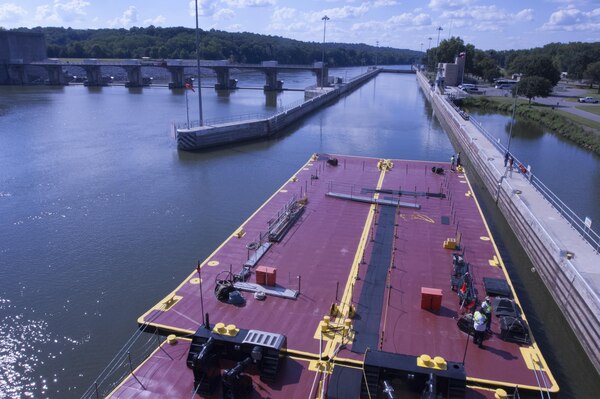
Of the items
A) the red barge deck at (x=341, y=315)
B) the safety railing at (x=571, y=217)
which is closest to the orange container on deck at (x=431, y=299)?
the red barge deck at (x=341, y=315)

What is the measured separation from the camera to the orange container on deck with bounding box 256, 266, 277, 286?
18297 millimetres

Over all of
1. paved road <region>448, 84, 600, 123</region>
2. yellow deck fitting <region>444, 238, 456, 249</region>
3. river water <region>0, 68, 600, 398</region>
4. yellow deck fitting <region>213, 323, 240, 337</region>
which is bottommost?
river water <region>0, 68, 600, 398</region>

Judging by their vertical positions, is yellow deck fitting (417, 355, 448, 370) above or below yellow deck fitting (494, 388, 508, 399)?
above

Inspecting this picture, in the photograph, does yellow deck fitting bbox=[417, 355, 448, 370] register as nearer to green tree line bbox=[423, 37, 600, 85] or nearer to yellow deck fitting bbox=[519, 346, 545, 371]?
yellow deck fitting bbox=[519, 346, 545, 371]

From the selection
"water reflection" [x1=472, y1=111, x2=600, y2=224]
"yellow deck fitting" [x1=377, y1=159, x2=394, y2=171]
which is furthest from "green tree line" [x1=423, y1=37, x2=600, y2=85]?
"yellow deck fitting" [x1=377, y1=159, x2=394, y2=171]

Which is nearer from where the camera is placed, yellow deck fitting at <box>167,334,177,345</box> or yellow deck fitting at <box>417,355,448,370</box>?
yellow deck fitting at <box>417,355,448,370</box>

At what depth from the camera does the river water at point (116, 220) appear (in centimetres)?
1677

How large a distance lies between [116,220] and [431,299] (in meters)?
20.7

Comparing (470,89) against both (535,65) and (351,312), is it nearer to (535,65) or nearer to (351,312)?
(535,65)

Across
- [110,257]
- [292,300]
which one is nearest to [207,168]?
[110,257]

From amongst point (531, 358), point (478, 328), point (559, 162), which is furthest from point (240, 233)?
point (559, 162)

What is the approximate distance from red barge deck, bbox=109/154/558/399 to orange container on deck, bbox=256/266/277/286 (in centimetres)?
4

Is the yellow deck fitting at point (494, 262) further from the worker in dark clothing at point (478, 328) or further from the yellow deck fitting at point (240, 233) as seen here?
the yellow deck fitting at point (240, 233)

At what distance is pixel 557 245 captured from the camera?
68.9ft
